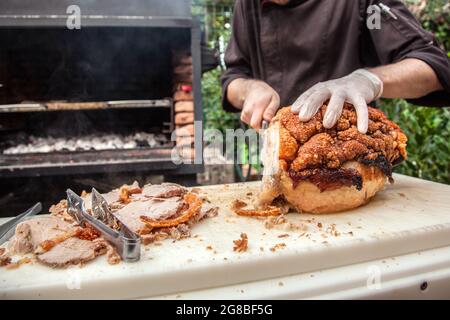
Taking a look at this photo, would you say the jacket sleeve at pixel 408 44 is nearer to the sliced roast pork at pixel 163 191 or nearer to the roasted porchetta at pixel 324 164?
the roasted porchetta at pixel 324 164

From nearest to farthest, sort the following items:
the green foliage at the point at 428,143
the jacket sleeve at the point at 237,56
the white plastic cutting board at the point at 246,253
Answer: the white plastic cutting board at the point at 246,253
the jacket sleeve at the point at 237,56
the green foliage at the point at 428,143

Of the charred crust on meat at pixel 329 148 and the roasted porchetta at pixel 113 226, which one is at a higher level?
the charred crust on meat at pixel 329 148

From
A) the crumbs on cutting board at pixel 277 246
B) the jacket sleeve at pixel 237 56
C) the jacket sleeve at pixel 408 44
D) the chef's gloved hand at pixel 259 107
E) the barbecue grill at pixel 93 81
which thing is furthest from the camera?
the barbecue grill at pixel 93 81

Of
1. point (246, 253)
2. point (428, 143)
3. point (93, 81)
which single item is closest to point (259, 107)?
point (246, 253)

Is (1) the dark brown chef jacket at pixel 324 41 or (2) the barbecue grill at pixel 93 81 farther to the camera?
(2) the barbecue grill at pixel 93 81

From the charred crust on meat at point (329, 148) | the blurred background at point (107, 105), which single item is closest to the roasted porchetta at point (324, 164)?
the charred crust on meat at point (329, 148)

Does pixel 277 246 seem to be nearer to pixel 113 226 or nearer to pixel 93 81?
pixel 113 226

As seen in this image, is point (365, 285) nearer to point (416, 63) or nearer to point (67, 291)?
point (67, 291)
